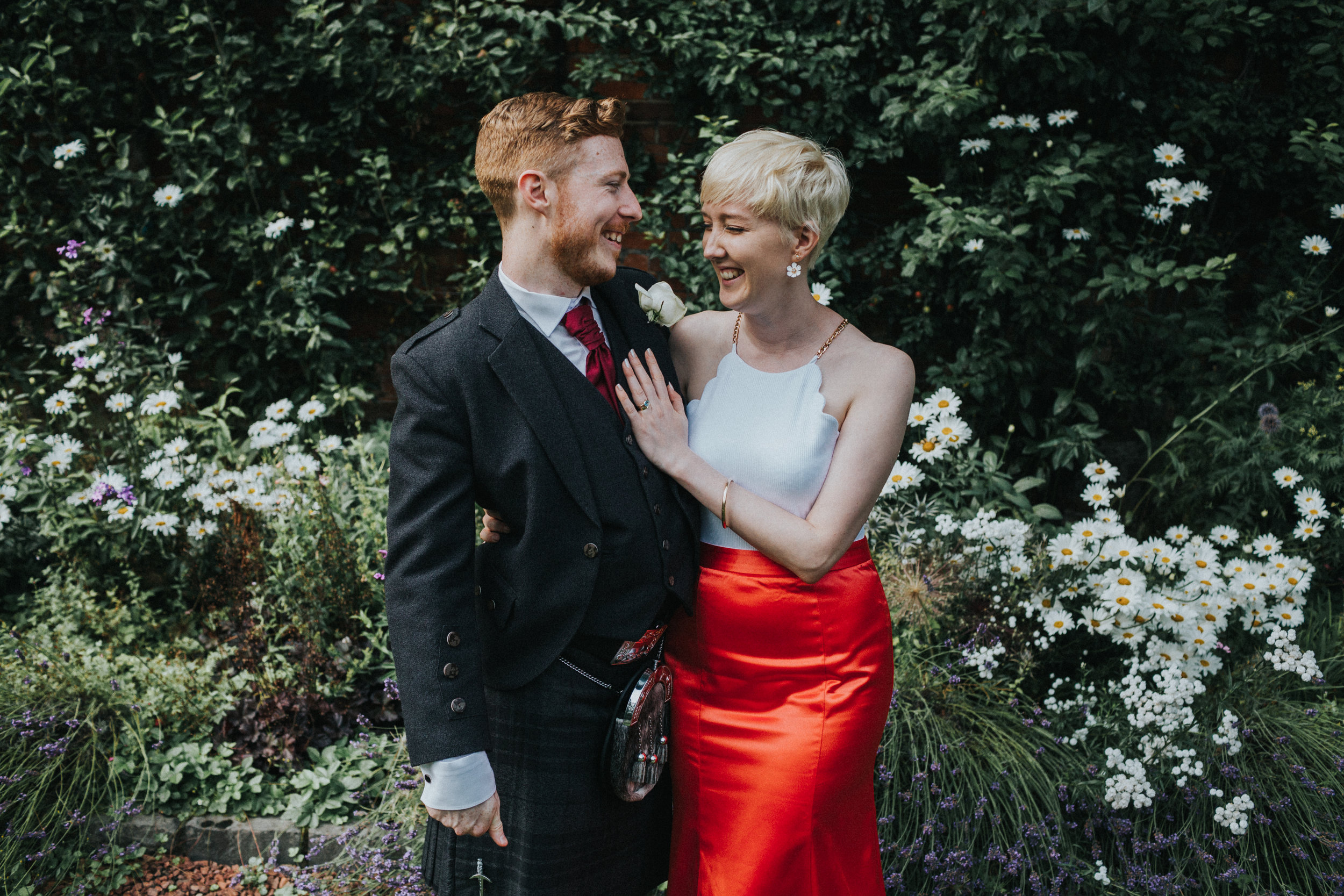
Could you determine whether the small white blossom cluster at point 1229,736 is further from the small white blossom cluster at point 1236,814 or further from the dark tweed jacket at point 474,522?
the dark tweed jacket at point 474,522

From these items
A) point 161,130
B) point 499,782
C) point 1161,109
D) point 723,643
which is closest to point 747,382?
point 723,643

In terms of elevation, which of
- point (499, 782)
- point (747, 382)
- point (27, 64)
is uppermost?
point (27, 64)

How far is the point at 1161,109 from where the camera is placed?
3932mm

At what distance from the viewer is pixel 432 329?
61.5 inches

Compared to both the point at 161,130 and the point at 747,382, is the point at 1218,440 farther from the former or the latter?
the point at 161,130

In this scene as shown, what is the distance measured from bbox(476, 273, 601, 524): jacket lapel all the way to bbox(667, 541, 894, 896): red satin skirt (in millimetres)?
442

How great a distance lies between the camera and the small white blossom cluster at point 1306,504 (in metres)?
3.02

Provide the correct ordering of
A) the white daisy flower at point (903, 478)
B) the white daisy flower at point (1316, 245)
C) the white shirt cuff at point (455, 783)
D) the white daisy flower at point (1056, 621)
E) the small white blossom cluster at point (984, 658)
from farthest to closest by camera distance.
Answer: the white daisy flower at point (1316, 245), the white daisy flower at point (903, 478), the white daisy flower at point (1056, 621), the small white blossom cluster at point (984, 658), the white shirt cuff at point (455, 783)

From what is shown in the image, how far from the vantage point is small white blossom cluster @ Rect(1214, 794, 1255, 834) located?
2281mm

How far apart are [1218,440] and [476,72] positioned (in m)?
3.52

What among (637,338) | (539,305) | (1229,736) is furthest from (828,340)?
(1229,736)

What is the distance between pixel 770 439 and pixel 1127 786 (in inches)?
56.3

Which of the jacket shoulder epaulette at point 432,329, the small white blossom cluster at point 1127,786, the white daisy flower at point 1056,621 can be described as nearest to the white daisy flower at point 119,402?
the jacket shoulder epaulette at point 432,329

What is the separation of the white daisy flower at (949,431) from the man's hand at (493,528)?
6.12 ft
